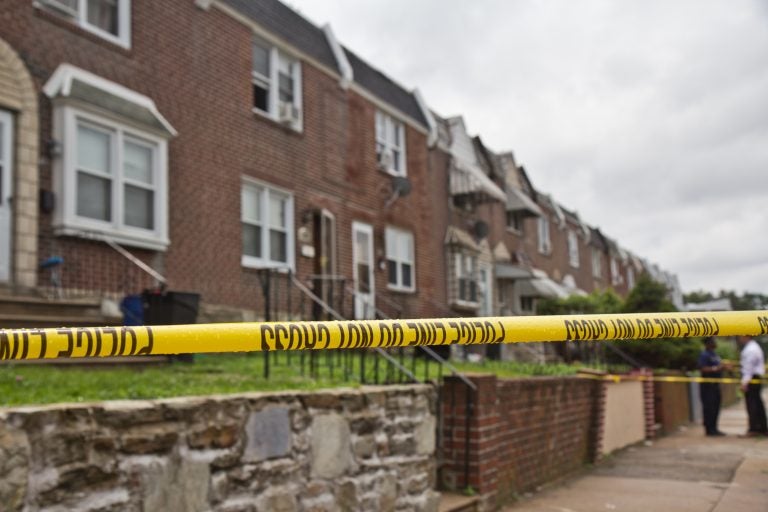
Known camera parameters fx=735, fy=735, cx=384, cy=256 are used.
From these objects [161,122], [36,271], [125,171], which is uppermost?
[161,122]

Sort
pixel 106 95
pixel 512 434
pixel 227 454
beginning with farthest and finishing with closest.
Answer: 1. pixel 106 95
2. pixel 512 434
3. pixel 227 454

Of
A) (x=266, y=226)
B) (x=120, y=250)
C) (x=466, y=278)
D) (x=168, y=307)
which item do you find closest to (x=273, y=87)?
(x=266, y=226)

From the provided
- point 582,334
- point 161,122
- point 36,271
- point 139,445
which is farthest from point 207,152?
point 582,334

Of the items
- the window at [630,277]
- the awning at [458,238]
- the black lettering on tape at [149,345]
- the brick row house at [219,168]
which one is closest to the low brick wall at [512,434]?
the brick row house at [219,168]

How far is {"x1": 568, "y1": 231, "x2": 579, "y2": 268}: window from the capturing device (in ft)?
107

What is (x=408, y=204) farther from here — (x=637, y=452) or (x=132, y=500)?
(x=132, y=500)

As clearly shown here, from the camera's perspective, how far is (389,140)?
18047 millimetres

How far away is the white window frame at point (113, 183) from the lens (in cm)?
964

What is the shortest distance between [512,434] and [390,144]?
39.0ft

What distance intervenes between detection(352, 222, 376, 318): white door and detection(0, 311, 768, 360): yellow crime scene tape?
42.3 feet

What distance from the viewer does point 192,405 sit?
3986 mm

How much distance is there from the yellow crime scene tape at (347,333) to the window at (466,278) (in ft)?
56.3

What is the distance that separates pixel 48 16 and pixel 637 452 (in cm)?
1031

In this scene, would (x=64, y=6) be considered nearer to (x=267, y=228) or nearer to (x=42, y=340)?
(x=267, y=228)
